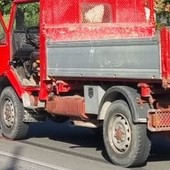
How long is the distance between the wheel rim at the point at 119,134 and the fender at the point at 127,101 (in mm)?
275

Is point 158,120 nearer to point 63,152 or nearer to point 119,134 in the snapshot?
point 119,134

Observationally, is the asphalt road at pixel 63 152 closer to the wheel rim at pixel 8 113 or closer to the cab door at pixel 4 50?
the wheel rim at pixel 8 113

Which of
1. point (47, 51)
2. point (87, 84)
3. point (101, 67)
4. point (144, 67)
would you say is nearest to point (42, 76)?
point (47, 51)

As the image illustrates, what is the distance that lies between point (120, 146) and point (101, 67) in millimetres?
1158

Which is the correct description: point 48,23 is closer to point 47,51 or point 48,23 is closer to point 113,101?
point 47,51

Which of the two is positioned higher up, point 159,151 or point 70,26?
point 70,26

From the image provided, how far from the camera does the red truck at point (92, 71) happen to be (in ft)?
29.6

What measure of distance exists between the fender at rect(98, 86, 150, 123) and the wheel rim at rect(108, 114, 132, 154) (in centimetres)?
27

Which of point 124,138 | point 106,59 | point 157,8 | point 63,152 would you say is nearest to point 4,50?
point 63,152

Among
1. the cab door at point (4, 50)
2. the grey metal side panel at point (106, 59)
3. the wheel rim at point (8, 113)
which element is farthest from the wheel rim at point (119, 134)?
the cab door at point (4, 50)

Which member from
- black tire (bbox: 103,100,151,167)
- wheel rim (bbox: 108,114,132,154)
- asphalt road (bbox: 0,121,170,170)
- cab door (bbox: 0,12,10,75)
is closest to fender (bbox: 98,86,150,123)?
black tire (bbox: 103,100,151,167)

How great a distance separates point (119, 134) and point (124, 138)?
0.12 m

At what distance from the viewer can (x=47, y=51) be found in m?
11.2

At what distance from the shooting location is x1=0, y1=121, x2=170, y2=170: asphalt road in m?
9.53
